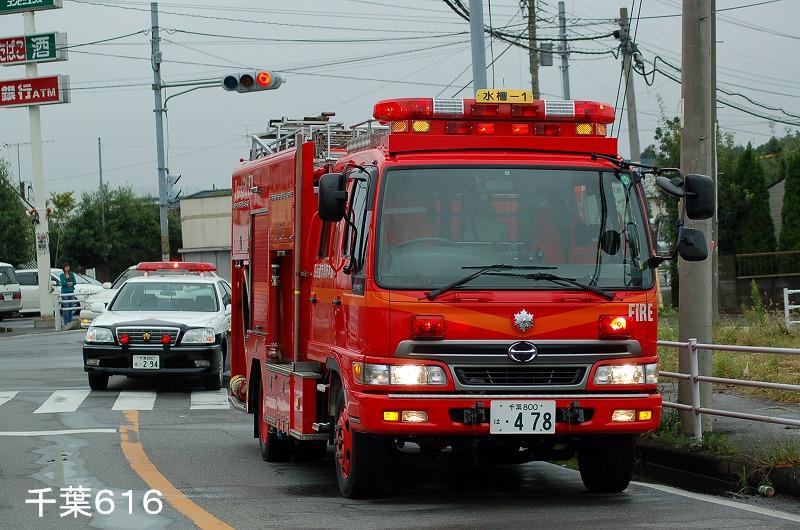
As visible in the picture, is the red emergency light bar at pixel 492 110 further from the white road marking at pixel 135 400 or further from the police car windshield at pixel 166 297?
the police car windshield at pixel 166 297

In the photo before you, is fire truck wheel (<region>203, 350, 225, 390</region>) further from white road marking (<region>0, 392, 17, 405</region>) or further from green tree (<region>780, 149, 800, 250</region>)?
green tree (<region>780, 149, 800, 250</region>)

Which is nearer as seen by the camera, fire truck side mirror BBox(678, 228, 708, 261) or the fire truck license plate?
the fire truck license plate

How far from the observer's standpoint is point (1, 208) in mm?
68688

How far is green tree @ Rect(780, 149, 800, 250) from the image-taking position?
1567 inches

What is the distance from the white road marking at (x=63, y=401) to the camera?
55.7 ft

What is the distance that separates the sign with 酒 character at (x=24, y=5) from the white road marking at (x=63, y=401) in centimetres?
2641

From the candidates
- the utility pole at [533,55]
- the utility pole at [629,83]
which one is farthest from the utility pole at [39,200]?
the utility pole at [629,83]

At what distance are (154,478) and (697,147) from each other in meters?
5.62

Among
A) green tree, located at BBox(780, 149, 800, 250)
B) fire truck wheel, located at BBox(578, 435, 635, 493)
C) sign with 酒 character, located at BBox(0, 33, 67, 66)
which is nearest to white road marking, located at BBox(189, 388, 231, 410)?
fire truck wheel, located at BBox(578, 435, 635, 493)

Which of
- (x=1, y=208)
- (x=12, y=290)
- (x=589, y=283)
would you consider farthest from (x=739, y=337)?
(x=1, y=208)

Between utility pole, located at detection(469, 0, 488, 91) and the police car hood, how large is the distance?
5355mm

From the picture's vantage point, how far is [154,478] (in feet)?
35.6

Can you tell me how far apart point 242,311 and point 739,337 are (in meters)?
10.2

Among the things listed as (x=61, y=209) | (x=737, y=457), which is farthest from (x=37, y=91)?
(x=61, y=209)
